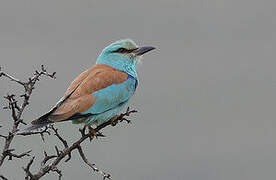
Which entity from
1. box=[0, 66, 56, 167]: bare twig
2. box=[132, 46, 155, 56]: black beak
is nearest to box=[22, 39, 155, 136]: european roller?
box=[132, 46, 155, 56]: black beak

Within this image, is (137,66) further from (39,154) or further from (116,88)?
(39,154)

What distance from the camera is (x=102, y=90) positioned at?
6785 mm

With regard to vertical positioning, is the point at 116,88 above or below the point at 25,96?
above

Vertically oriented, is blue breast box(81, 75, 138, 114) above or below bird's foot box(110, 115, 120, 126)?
above

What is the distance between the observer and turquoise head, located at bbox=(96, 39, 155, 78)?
739 centimetres

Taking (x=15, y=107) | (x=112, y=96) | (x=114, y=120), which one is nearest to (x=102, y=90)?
(x=112, y=96)

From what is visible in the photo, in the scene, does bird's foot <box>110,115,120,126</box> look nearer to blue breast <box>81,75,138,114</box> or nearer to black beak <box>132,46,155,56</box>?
blue breast <box>81,75,138,114</box>

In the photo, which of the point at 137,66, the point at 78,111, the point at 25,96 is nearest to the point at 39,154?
the point at 137,66

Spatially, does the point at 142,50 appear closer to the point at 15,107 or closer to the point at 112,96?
the point at 112,96

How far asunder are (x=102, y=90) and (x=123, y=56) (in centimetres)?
71

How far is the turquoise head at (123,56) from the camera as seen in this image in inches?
291

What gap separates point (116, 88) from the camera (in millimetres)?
6887

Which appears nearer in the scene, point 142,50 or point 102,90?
point 102,90

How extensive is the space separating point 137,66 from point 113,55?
0.29m
